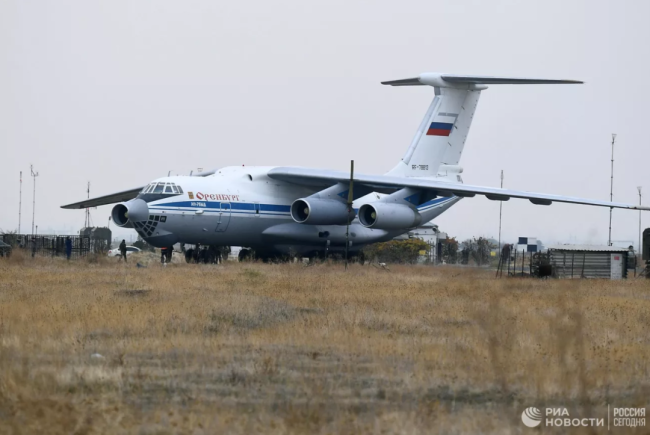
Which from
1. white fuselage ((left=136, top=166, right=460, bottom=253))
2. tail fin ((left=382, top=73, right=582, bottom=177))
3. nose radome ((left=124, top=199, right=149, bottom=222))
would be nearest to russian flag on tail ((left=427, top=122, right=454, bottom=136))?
tail fin ((left=382, top=73, right=582, bottom=177))

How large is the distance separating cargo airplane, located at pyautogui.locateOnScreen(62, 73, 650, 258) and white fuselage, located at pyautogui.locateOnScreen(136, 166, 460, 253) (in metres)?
0.03

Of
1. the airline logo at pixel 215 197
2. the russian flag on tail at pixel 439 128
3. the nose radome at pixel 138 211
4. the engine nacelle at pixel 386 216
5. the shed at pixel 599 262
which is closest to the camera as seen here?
the nose radome at pixel 138 211

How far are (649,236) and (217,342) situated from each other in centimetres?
1976

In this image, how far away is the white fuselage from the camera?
971 inches

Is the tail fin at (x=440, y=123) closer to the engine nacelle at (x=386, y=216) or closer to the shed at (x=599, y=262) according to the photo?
the engine nacelle at (x=386, y=216)

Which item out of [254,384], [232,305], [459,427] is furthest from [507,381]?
[232,305]

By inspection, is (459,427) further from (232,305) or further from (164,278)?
(164,278)

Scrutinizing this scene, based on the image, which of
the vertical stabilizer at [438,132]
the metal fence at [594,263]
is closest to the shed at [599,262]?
the metal fence at [594,263]

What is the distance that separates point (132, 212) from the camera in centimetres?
2392

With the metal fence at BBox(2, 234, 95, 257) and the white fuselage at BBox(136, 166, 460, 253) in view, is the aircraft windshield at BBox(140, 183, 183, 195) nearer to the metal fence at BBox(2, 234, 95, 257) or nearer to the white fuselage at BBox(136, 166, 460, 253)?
the white fuselage at BBox(136, 166, 460, 253)

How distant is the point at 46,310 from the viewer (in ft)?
40.8

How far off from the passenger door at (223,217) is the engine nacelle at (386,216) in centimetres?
369

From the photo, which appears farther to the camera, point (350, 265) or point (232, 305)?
point (350, 265)

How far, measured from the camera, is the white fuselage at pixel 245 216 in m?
24.7
